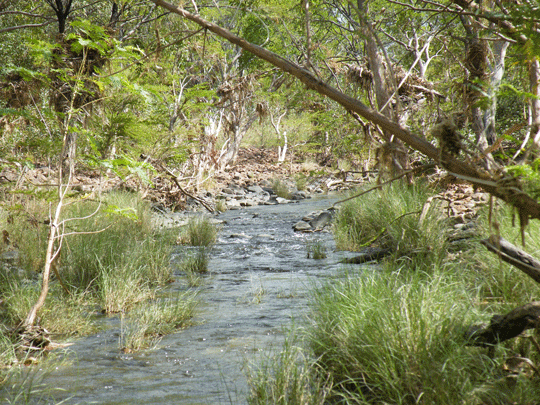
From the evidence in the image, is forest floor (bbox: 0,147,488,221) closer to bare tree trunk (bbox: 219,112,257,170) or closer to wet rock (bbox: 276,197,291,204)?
bare tree trunk (bbox: 219,112,257,170)

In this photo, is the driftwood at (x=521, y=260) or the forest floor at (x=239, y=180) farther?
the forest floor at (x=239, y=180)

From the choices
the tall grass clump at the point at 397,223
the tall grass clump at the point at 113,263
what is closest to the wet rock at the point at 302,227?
the tall grass clump at the point at 397,223

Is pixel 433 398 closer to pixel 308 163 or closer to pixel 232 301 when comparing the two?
pixel 232 301

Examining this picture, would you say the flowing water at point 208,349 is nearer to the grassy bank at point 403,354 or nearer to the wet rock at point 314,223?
the grassy bank at point 403,354

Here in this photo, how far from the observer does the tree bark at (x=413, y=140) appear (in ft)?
4.88

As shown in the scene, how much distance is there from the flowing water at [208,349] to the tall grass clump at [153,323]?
81mm

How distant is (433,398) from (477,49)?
2.94m

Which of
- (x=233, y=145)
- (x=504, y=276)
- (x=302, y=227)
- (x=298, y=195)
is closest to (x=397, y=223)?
(x=504, y=276)

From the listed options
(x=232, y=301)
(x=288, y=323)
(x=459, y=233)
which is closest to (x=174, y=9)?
(x=288, y=323)

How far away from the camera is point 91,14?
43.8 ft

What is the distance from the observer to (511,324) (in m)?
2.16

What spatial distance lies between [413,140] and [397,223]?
4.59 meters

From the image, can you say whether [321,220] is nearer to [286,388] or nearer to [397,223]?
[397,223]

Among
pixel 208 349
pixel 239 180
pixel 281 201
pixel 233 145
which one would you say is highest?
pixel 233 145
